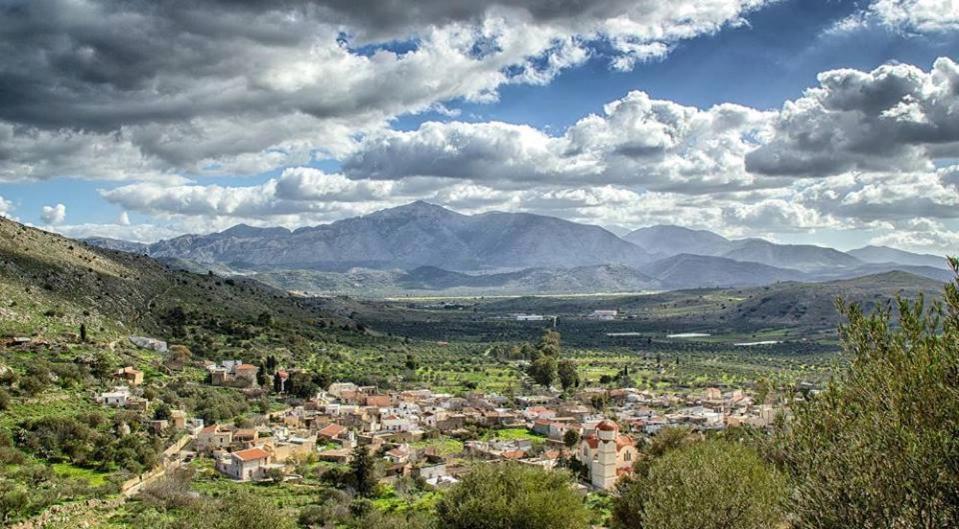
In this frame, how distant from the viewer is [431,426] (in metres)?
63.1

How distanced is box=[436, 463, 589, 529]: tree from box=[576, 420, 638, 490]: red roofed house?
553 inches

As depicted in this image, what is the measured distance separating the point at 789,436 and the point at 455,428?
51786 mm

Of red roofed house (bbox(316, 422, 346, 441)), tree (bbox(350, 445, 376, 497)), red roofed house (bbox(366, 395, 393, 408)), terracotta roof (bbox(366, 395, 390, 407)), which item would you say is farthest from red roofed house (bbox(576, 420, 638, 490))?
terracotta roof (bbox(366, 395, 390, 407))

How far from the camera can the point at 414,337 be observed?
152 metres

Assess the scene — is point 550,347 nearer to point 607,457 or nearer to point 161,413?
point 607,457

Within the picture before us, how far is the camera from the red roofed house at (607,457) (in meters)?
44.5

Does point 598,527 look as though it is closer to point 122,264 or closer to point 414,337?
point 122,264

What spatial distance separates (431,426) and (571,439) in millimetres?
13539

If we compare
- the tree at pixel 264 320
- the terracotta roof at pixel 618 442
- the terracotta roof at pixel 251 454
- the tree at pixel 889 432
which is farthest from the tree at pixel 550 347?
the tree at pixel 889 432

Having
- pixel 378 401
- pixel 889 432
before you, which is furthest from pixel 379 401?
pixel 889 432

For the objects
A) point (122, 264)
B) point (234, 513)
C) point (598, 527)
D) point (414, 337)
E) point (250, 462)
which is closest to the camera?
point (234, 513)

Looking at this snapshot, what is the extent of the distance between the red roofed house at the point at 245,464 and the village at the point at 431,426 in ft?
0.20

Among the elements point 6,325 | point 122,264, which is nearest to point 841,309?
point 6,325

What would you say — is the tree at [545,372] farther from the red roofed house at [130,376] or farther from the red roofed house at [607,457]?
the red roofed house at [130,376]
